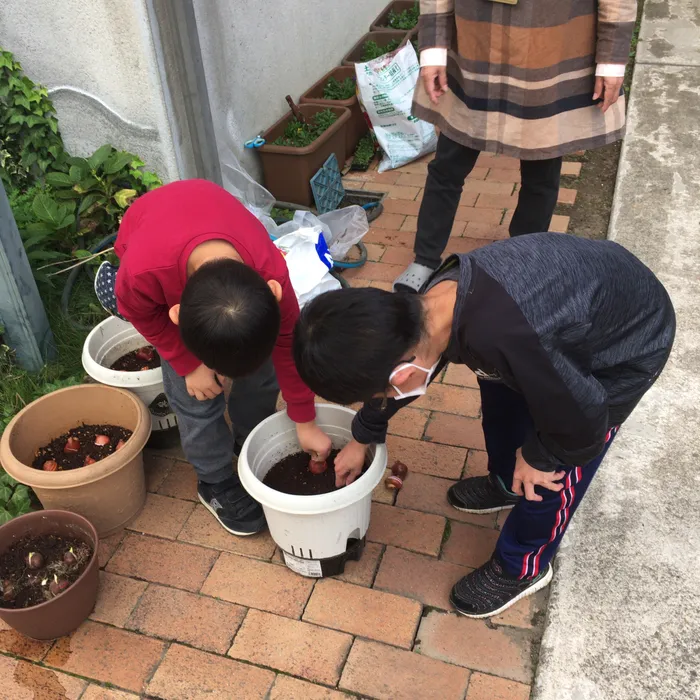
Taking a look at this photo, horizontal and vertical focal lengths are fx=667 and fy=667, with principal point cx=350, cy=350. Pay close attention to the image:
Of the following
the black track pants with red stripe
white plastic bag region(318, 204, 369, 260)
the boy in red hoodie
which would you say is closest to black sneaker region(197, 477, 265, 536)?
the boy in red hoodie

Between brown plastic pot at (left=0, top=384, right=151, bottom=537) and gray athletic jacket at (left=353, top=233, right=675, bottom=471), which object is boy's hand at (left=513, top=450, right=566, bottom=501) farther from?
brown plastic pot at (left=0, top=384, right=151, bottom=537)

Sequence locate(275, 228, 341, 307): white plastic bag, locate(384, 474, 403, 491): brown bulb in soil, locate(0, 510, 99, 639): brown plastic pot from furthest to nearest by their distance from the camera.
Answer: locate(275, 228, 341, 307): white plastic bag, locate(384, 474, 403, 491): brown bulb in soil, locate(0, 510, 99, 639): brown plastic pot

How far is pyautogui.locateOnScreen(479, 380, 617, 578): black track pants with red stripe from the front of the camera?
173cm

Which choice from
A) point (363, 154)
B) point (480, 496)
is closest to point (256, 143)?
point (363, 154)

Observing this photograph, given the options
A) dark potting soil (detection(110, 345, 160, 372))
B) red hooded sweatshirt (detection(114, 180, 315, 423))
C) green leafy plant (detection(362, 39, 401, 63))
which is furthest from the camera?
green leafy plant (detection(362, 39, 401, 63))

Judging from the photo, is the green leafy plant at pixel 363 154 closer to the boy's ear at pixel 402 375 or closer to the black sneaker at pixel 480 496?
the black sneaker at pixel 480 496

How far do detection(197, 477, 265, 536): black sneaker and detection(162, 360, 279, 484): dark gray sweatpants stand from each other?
4cm

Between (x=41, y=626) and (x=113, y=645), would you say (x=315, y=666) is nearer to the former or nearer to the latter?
(x=113, y=645)

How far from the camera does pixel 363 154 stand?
436 centimetres

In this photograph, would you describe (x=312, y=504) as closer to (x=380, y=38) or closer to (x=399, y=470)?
(x=399, y=470)

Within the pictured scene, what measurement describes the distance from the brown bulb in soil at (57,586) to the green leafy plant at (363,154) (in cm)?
314

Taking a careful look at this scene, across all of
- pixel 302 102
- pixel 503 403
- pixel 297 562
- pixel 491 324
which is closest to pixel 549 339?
pixel 491 324

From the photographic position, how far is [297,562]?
2.05m

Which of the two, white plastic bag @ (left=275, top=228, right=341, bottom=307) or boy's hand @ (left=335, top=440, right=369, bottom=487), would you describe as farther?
white plastic bag @ (left=275, top=228, right=341, bottom=307)
